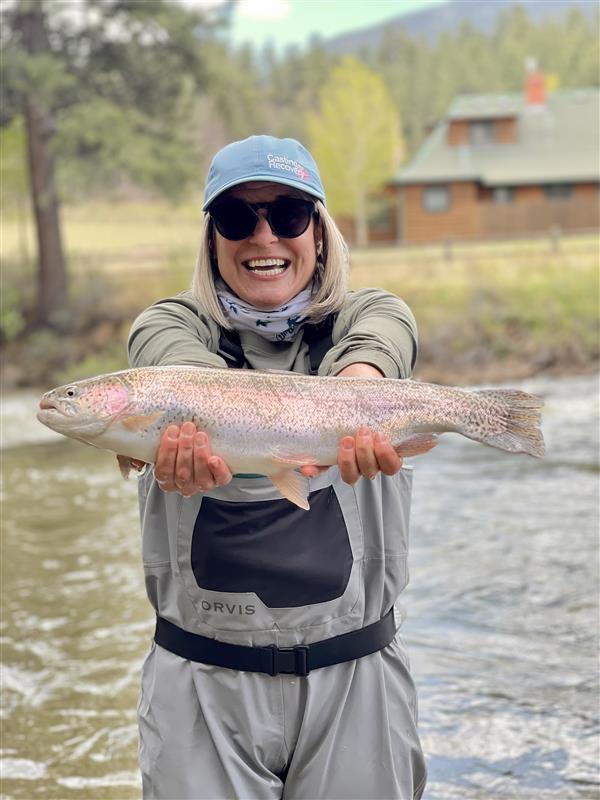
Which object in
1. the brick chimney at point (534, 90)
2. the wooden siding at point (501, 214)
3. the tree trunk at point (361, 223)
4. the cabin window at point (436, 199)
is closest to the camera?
the wooden siding at point (501, 214)

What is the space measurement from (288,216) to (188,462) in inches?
30.4

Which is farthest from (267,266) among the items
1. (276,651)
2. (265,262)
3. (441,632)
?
(441,632)

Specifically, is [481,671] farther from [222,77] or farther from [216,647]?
[222,77]

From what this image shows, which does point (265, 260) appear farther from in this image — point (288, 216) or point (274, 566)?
point (274, 566)

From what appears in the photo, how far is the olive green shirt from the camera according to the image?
279 cm

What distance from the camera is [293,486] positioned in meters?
2.69

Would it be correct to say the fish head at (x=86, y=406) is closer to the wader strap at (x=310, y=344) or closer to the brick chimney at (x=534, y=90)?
the wader strap at (x=310, y=344)

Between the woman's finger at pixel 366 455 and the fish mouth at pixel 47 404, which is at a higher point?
the fish mouth at pixel 47 404

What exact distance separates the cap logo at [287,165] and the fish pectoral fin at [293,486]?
32.8 inches

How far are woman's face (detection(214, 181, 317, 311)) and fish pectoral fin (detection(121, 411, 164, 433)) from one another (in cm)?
46

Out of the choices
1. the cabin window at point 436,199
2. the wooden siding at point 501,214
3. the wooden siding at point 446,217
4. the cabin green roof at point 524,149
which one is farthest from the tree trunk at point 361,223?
the cabin window at point 436,199

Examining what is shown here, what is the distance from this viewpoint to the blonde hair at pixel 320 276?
294 centimetres

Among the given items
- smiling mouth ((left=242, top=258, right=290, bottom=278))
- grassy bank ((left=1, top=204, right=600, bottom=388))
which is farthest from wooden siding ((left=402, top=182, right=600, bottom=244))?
smiling mouth ((left=242, top=258, right=290, bottom=278))

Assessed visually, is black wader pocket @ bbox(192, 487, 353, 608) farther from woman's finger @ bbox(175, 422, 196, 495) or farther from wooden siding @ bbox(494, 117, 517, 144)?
wooden siding @ bbox(494, 117, 517, 144)
